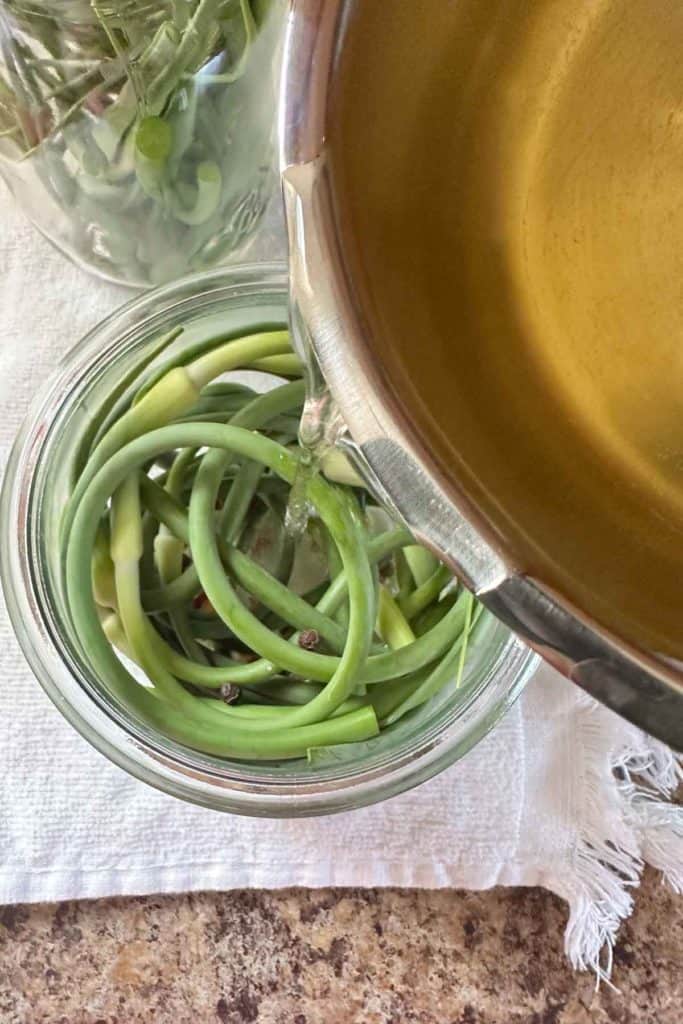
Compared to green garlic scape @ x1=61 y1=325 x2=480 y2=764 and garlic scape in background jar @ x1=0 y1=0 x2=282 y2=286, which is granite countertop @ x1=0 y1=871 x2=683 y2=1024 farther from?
garlic scape in background jar @ x1=0 y1=0 x2=282 y2=286

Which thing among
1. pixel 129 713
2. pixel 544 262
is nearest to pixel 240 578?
pixel 129 713

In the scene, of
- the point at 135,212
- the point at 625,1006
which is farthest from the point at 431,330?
the point at 625,1006

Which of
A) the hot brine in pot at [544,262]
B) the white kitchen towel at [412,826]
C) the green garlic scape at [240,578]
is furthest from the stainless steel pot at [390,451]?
the white kitchen towel at [412,826]

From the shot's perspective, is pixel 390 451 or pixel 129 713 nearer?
pixel 390 451

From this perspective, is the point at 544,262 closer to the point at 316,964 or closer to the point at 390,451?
the point at 390,451

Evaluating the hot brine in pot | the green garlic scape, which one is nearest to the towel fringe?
the green garlic scape

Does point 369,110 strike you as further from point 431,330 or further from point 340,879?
point 340,879
